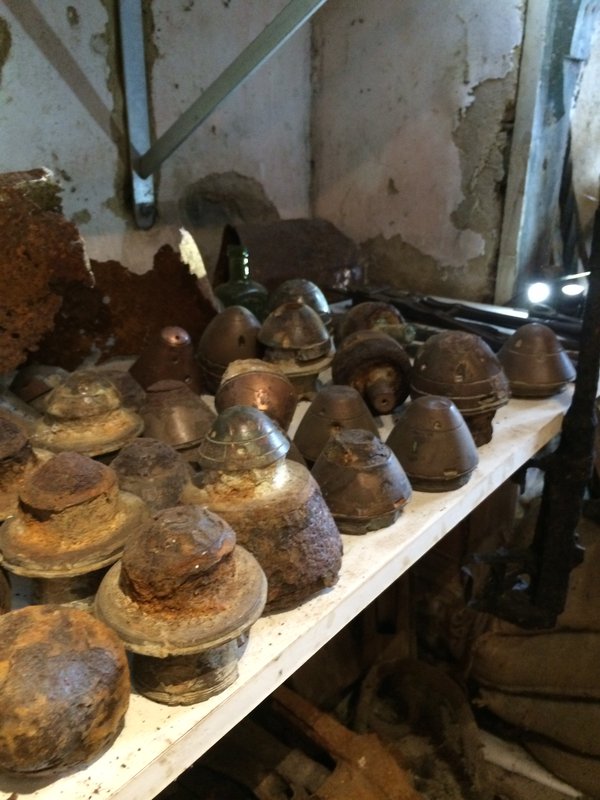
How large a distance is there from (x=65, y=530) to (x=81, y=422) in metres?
0.30

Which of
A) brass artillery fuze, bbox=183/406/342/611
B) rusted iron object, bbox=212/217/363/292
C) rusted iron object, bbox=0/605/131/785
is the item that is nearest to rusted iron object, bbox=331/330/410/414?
brass artillery fuze, bbox=183/406/342/611

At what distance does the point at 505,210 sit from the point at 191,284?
968 mm

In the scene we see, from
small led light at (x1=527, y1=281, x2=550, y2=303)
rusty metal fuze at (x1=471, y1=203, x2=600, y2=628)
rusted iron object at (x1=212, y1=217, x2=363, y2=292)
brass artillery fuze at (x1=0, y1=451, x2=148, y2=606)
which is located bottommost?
rusty metal fuze at (x1=471, y1=203, x2=600, y2=628)

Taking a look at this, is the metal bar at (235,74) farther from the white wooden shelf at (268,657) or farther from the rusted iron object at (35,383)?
the white wooden shelf at (268,657)

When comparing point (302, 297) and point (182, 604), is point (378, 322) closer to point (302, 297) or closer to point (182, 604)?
Result: point (302, 297)

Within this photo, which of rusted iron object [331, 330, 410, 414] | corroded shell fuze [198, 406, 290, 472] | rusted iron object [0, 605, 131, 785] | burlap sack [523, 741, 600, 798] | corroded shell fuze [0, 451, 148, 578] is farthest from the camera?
burlap sack [523, 741, 600, 798]

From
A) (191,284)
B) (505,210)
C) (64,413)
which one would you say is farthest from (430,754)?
(505,210)

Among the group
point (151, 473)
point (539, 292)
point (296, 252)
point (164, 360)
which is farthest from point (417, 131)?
point (151, 473)

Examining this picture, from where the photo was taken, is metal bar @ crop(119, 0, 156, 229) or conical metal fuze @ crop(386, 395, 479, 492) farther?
metal bar @ crop(119, 0, 156, 229)

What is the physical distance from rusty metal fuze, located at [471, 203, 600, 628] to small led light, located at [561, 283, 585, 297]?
0.60 metres

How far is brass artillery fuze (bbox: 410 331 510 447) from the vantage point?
1237mm

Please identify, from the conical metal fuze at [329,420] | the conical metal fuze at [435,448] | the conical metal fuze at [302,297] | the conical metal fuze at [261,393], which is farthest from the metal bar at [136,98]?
the conical metal fuze at [435,448]

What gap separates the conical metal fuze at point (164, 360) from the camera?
1.36 meters

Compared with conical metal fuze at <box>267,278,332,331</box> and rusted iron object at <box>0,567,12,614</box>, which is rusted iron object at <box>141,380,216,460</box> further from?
conical metal fuze at <box>267,278,332,331</box>
